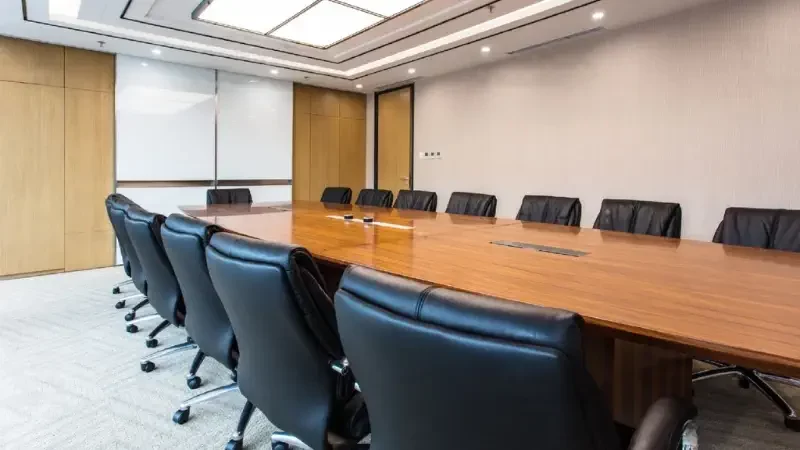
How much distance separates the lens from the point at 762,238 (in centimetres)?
266

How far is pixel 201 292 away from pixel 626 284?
62.1 inches

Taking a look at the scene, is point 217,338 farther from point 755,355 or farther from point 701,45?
point 701,45

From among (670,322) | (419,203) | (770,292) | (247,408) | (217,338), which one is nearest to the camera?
(670,322)

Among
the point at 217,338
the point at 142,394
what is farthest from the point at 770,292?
the point at 142,394

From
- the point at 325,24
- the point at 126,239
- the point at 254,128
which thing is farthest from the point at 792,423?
the point at 254,128

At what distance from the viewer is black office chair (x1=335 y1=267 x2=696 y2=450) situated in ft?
2.28

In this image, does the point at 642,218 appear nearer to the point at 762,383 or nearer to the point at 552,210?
the point at 552,210

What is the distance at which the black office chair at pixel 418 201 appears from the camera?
206 inches

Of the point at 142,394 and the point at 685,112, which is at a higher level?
the point at 685,112

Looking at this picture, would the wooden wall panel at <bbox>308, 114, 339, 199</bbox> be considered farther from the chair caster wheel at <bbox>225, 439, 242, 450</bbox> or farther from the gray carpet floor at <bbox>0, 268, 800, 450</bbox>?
the chair caster wheel at <bbox>225, 439, 242, 450</bbox>

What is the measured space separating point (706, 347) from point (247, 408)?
1750 millimetres

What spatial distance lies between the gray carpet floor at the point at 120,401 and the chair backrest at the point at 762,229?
2.75ft

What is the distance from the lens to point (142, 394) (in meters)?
2.60

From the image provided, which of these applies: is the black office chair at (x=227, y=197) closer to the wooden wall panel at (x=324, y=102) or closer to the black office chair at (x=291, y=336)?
the wooden wall panel at (x=324, y=102)
